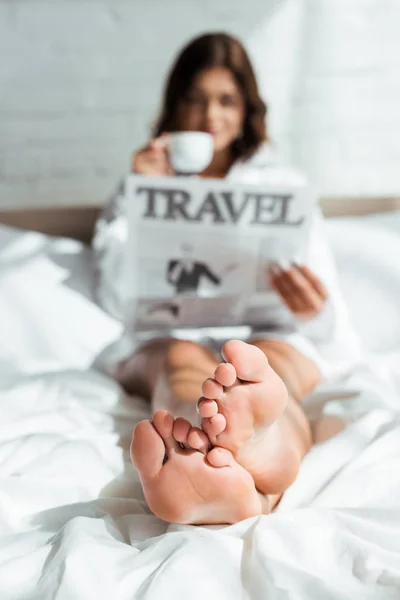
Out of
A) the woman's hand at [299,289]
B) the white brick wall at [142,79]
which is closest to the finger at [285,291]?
the woman's hand at [299,289]

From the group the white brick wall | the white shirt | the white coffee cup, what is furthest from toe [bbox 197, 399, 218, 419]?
the white brick wall

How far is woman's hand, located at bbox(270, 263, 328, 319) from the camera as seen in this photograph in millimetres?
951

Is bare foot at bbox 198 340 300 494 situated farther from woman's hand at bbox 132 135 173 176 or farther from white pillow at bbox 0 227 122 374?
woman's hand at bbox 132 135 173 176

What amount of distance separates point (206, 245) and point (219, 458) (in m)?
0.44

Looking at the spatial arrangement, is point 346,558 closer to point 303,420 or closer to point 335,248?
point 303,420

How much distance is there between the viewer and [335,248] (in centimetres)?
126

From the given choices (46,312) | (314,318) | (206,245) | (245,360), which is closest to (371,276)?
(314,318)

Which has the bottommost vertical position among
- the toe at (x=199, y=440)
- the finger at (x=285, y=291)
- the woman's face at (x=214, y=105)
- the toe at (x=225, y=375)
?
the finger at (x=285, y=291)

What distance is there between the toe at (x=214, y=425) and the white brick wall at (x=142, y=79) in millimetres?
1200

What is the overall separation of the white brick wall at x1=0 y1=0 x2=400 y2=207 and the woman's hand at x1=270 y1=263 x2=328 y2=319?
81 cm

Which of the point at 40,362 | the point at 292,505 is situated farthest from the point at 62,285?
the point at 292,505

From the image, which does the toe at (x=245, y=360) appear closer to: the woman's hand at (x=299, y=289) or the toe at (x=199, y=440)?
the toe at (x=199, y=440)

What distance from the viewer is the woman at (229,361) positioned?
21.5 inches

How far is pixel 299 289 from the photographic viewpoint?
0.95m
